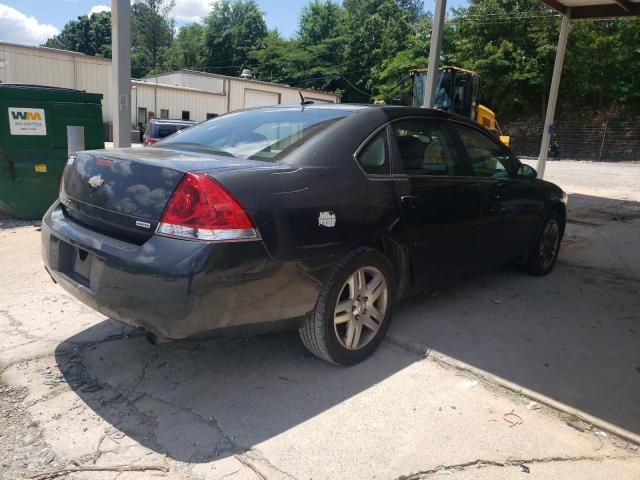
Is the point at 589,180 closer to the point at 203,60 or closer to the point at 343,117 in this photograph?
the point at 343,117

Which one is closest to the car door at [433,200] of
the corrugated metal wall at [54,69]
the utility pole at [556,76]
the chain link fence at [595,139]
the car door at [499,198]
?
the car door at [499,198]

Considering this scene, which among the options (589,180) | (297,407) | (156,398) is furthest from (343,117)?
(589,180)

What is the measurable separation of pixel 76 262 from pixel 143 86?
106ft

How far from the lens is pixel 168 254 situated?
2.55 m

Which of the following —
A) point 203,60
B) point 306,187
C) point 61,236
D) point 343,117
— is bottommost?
point 61,236

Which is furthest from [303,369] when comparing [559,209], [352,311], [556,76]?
[556,76]

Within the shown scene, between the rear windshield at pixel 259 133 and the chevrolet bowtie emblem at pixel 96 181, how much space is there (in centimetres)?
66

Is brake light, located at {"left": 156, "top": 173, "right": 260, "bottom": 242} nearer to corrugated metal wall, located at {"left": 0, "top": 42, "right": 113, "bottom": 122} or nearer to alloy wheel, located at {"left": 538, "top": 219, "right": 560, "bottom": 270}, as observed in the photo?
alloy wheel, located at {"left": 538, "top": 219, "right": 560, "bottom": 270}

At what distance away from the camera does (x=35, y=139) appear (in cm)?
710

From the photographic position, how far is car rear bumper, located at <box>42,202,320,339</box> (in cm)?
253

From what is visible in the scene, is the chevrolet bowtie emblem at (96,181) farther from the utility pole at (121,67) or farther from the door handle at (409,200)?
the utility pole at (121,67)

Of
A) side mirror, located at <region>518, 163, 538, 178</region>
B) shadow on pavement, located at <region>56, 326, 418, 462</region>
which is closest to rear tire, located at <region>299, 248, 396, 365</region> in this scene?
shadow on pavement, located at <region>56, 326, 418, 462</region>

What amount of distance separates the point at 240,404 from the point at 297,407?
0.31 meters

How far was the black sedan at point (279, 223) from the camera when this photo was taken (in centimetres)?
258
